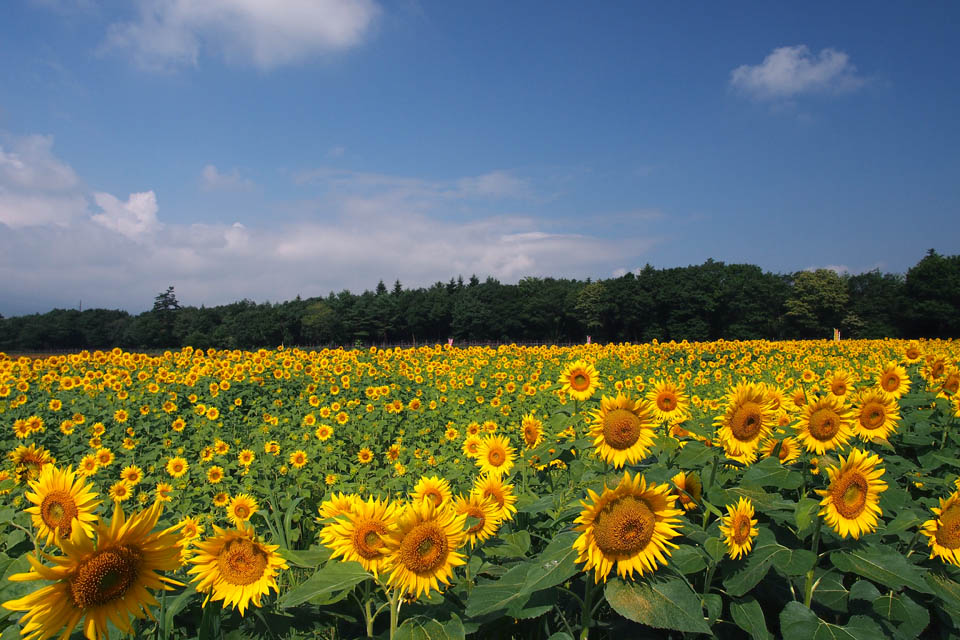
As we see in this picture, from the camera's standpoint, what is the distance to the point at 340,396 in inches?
362

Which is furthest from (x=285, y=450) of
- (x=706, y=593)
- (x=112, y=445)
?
(x=706, y=593)

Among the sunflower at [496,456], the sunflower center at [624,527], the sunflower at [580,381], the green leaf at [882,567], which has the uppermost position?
the sunflower at [580,381]

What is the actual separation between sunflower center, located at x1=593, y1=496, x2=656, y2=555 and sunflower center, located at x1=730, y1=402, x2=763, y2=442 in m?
0.97

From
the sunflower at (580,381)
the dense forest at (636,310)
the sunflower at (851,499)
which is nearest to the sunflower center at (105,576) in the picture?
the sunflower at (851,499)

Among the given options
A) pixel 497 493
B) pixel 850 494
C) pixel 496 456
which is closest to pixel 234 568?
pixel 497 493

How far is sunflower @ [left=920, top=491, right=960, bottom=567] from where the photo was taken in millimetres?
2139

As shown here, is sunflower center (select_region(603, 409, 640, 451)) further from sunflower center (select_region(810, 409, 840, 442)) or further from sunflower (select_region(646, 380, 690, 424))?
sunflower center (select_region(810, 409, 840, 442))

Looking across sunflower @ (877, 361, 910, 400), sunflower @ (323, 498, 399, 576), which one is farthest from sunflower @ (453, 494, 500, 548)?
sunflower @ (877, 361, 910, 400)

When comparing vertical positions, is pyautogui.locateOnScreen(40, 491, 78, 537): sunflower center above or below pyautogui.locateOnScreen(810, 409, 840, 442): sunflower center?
below

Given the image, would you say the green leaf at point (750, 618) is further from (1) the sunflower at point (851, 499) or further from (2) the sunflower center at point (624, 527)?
(2) the sunflower center at point (624, 527)

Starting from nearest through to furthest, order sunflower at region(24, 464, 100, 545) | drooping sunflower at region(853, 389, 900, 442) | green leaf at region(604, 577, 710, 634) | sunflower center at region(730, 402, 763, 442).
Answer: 1. green leaf at region(604, 577, 710, 634)
2. sunflower at region(24, 464, 100, 545)
3. sunflower center at region(730, 402, 763, 442)
4. drooping sunflower at region(853, 389, 900, 442)

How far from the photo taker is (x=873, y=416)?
273 cm

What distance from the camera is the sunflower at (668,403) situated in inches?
109

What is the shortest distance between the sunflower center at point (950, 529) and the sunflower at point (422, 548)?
1.98m
